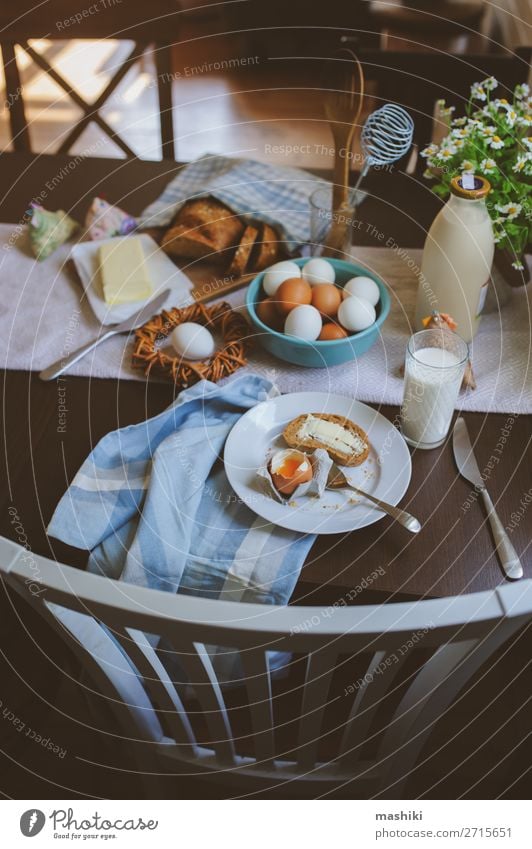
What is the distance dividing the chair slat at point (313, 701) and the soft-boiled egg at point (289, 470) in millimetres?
155

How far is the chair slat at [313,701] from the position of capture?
1.72ft

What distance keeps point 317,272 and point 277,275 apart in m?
0.05

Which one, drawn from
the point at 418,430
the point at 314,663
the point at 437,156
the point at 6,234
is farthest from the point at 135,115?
the point at 314,663

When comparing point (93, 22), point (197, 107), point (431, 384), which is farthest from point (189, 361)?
point (197, 107)

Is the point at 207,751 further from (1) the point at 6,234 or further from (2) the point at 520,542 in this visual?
(1) the point at 6,234

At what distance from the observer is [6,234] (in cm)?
101

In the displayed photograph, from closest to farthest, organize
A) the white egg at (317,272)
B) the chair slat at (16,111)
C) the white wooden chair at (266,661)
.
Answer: the white wooden chair at (266,661), the white egg at (317,272), the chair slat at (16,111)

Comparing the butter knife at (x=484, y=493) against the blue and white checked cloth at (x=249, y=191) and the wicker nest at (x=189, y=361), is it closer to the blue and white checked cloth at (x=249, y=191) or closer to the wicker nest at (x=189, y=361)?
the wicker nest at (x=189, y=361)

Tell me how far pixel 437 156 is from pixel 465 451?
1.04 feet

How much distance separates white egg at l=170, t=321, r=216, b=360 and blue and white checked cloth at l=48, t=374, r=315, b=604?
100 mm

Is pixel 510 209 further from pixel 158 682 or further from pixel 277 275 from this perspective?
pixel 158 682

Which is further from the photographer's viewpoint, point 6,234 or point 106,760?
point 6,234

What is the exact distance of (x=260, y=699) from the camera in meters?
0.60

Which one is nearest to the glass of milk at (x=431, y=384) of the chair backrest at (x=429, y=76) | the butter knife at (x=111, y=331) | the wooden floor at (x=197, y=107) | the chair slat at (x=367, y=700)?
the chair slat at (x=367, y=700)
